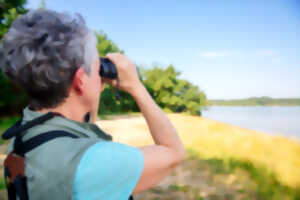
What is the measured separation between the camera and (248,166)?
13.0ft

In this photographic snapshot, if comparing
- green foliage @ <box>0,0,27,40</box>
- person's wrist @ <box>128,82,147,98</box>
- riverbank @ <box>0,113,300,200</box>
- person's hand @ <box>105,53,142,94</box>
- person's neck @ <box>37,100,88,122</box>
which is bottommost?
riverbank @ <box>0,113,300,200</box>

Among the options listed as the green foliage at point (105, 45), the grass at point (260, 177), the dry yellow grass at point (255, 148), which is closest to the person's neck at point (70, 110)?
the grass at point (260, 177)

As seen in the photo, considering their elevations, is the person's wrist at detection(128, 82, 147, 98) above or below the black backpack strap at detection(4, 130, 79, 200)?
above

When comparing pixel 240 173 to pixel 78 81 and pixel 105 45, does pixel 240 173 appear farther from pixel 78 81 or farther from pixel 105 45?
pixel 105 45

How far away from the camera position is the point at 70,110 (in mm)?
939

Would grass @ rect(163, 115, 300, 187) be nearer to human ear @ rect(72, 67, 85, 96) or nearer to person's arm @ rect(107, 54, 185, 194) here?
person's arm @ rect(107, 54, 185, 194)

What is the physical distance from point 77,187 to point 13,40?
0.58 meters

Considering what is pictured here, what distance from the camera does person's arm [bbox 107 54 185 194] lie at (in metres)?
0.83

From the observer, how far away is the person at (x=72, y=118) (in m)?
0.73

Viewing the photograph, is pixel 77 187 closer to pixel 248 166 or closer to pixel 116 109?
pixel 248 166

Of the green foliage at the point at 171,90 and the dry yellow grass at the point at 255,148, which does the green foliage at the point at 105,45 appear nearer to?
the green foliage at the point at 171,90

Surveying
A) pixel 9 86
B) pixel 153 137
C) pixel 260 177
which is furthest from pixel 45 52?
pixel 9 86

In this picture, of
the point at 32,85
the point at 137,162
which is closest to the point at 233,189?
the point at 137,162

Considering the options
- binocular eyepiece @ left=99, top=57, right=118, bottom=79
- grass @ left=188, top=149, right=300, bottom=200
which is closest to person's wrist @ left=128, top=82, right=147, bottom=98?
binocular eyepiece @ left=99, top=57, right=118, bottom=79
